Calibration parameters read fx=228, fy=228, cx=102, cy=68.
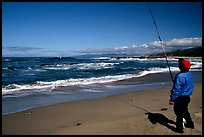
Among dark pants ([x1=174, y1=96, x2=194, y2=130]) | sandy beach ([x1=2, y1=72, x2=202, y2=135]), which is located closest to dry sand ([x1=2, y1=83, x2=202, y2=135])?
sandy beach ([x1=2, y1=72, x2=202, y2=135])

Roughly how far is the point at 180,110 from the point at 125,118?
5.10 feet

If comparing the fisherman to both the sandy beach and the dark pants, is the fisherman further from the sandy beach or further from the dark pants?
the sandy beach

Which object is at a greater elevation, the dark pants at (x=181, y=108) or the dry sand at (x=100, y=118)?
the dark pants at (x=181, y=108)

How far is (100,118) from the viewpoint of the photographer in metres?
6.27

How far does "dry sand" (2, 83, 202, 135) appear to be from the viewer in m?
5.17

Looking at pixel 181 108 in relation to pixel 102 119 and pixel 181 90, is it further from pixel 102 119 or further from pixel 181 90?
pixel 102 119

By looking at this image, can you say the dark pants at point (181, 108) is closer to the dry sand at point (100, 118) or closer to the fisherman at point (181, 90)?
the fisherman at point (181, 90)

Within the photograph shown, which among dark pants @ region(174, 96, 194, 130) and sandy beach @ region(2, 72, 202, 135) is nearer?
dark pants @ region(174, 96, 194, 130)

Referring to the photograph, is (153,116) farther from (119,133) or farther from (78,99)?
(78,99)

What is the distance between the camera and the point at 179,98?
5.04 metres

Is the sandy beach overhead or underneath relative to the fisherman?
underneath

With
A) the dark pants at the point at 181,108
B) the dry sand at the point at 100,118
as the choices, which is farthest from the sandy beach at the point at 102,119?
the dark pants at the point at 181,108

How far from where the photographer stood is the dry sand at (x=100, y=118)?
204 inches

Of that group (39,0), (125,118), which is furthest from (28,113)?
(39,0)
